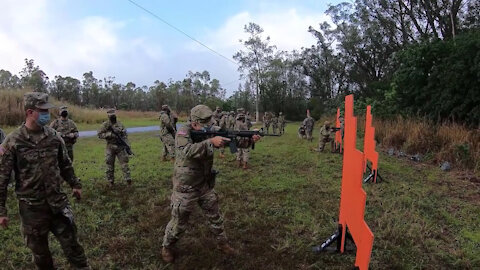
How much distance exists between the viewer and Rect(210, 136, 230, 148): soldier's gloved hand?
335 centimetres

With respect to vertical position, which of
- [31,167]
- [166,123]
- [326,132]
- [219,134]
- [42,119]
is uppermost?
[42,119]

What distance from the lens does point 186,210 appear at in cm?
363

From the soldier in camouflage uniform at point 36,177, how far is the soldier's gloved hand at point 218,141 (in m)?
1.43

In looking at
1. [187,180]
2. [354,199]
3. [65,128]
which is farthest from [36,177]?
[65,128]

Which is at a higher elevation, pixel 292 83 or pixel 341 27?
pixel 341 27

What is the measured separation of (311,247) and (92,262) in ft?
8.48

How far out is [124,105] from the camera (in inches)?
2151

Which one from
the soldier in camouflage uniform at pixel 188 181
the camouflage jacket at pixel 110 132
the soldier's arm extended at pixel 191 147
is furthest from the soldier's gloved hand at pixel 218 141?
the camouflage jacket at pixel 110 132

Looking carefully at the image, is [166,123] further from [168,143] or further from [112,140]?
[112,140]

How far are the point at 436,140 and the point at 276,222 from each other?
840cm

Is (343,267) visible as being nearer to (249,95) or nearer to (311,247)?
(311,247)

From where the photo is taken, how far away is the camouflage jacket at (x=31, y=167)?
9.48ft

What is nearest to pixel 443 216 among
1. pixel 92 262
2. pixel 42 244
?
pixel 92 262

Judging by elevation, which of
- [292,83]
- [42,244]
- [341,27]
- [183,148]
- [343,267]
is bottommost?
[343,267]
